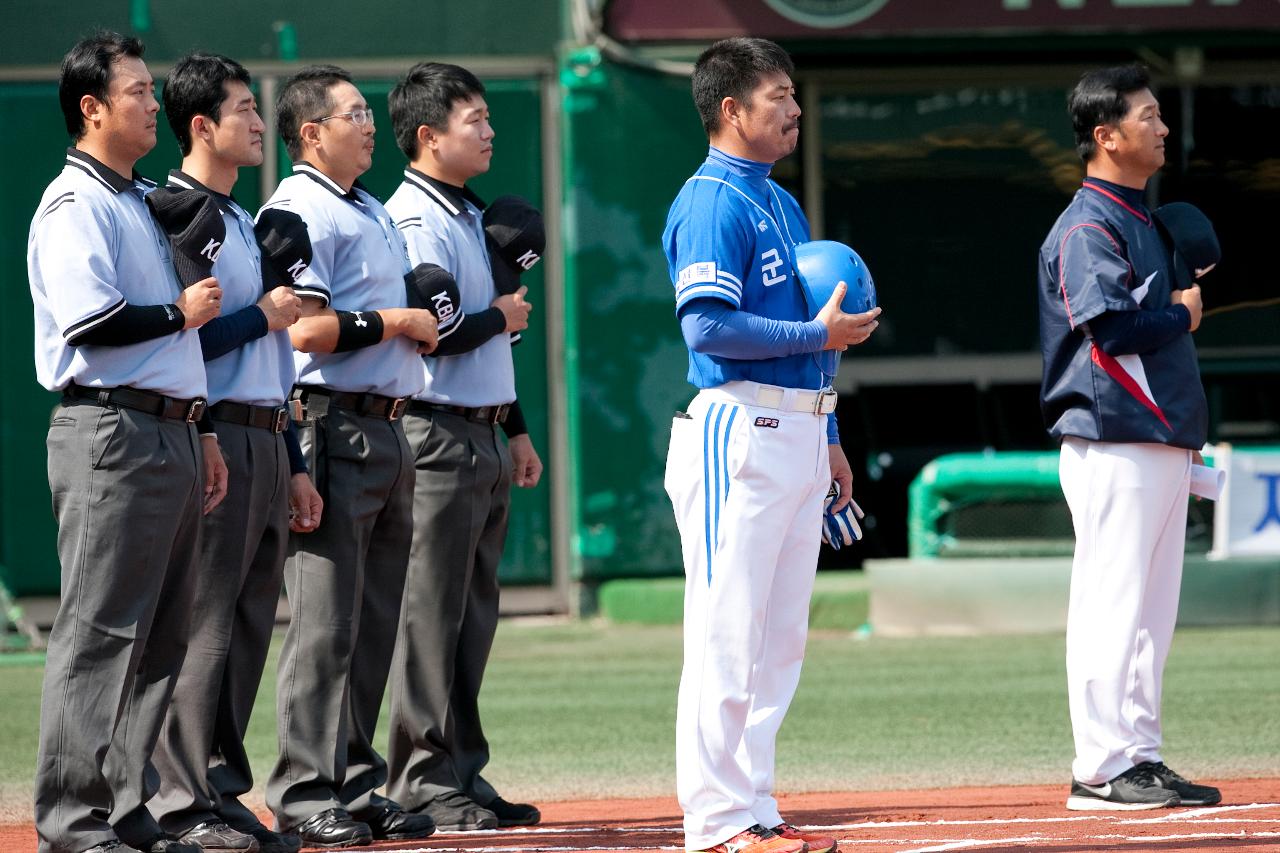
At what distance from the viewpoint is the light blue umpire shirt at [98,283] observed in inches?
204

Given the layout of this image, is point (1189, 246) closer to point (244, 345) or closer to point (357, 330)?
point (357, 330)

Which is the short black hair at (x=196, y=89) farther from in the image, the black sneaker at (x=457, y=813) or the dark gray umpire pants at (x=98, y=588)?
the black sneaker at (x=457, y=813)

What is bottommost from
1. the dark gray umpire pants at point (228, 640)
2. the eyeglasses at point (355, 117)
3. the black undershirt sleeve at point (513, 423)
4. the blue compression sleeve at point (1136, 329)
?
the dark gray umpire pants at point (228, 640)

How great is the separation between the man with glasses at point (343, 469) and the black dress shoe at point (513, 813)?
33 cm

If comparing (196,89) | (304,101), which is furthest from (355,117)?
(196,89)

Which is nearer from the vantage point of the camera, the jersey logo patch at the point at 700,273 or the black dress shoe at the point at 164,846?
the jersey logo patch at the point at 700,273

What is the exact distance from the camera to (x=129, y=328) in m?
5.19

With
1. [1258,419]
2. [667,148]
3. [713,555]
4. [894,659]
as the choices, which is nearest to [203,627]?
[713,555]

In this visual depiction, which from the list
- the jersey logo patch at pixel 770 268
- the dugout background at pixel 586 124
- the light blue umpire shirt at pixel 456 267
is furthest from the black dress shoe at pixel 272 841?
the dugout background at pixel 586 124

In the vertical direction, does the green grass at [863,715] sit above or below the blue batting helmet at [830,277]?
below

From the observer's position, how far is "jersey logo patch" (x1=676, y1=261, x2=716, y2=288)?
5172 millimetres

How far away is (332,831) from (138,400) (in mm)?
1478

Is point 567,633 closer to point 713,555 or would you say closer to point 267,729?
point 267,729

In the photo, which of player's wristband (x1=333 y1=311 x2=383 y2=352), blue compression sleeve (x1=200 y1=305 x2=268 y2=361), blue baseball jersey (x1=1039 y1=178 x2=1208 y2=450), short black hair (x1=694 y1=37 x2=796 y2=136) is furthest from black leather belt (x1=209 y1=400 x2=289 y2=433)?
blue baseball jersey (x1=1039 y1=178 x2=1208 y2=450)
